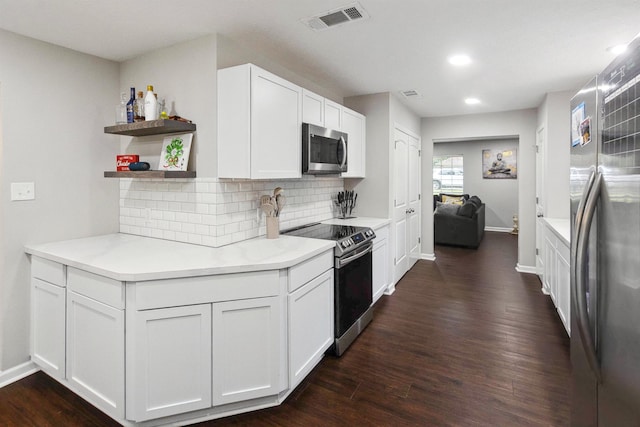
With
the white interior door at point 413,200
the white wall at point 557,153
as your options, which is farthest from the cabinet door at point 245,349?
the white wall at point 557,153

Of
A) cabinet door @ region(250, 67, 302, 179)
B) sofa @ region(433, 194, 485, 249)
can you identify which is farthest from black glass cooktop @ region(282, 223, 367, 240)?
sofa @ region(433, 194, 485, 249)

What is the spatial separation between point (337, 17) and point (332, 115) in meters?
1.14

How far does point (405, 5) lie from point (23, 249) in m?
2.92

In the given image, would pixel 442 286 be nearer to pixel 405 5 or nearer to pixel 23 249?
pixel 405 5

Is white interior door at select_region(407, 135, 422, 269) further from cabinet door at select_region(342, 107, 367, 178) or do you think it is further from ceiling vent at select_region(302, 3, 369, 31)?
ceiling vent at select_region(302, 3, 369, 31)

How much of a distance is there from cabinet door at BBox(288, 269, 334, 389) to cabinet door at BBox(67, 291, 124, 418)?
91cm

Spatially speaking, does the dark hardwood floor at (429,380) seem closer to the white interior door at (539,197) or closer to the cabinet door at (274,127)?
the white interior door at (539,197)

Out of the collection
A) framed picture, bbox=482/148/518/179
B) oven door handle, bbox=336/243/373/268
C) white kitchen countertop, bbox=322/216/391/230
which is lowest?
oven door handle, bbox=336/243/373/268

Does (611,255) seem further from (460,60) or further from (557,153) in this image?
(557,153)

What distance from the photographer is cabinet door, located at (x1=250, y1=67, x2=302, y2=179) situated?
90.5 inches

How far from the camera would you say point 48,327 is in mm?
2232

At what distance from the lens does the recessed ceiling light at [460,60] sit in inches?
111

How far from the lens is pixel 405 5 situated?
79.5 inches

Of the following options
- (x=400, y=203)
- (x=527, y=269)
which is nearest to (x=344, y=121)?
(x=400, y=203)
